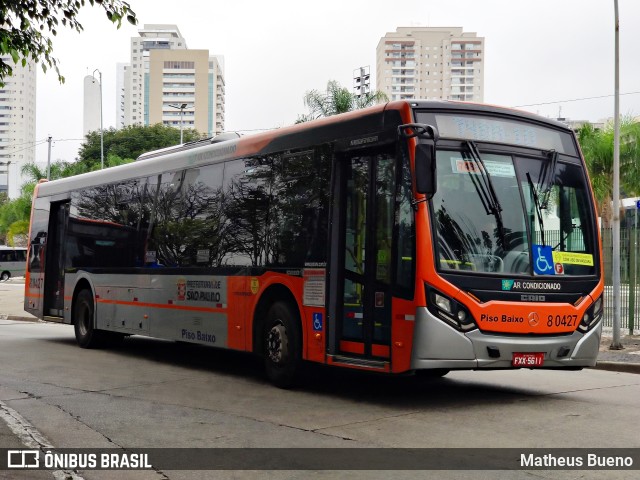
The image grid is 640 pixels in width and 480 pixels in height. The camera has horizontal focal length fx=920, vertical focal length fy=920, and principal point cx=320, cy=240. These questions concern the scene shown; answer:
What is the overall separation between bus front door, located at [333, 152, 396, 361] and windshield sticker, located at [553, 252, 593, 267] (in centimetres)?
188

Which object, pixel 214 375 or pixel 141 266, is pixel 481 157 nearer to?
pixel 214 375

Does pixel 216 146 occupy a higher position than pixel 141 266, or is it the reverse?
pixel 216 146

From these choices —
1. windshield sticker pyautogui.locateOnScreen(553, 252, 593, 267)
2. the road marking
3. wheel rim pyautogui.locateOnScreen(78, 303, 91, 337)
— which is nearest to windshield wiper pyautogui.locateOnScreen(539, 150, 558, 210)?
windshield sticker pyautogui.locateOnScreen(553, 252, 593, 267)

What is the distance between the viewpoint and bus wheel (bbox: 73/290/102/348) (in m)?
16.8

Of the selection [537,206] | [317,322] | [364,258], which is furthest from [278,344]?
[537,206]

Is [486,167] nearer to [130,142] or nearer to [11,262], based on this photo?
[11,262]

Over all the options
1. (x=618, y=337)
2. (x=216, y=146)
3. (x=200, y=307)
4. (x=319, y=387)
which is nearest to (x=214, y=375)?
(x=200, y=307)

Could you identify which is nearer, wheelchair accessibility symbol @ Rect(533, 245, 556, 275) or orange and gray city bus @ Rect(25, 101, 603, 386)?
orange and gray city bus @ Rect(25, 101, 603, 386)

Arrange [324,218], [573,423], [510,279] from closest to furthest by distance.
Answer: [573,423] < [510,279] < [324,218]

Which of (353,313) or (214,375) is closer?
(353,313)

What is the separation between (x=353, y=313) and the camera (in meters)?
10.0

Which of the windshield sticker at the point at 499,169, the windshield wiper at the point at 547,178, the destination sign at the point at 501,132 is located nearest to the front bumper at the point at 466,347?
the windshield wiper at the point at 547,178

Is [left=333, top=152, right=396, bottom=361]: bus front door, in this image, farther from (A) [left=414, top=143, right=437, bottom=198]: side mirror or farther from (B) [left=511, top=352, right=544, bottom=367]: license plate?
(B) [left=511, top=352, right=544, bottom=367]: license plate

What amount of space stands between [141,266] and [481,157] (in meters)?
7.13
